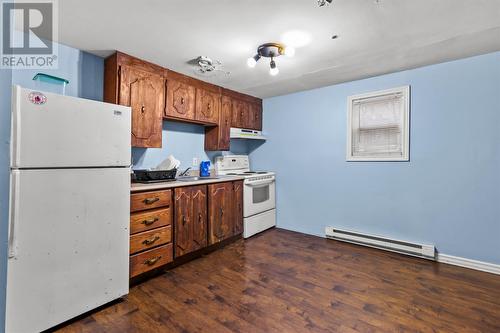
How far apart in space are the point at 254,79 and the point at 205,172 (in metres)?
1.53

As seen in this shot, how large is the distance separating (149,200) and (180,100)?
4.43 ft

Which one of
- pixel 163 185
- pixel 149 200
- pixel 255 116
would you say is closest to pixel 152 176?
pixel 163 185

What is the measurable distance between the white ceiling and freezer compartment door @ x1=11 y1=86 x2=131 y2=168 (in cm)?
71

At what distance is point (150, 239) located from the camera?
2211 millimetres

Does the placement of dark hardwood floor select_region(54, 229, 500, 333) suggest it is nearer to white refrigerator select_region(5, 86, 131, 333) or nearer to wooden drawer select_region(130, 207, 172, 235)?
white refrigerator select_region(5, 86, 131, 333)

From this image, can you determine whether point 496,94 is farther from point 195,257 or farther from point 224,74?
point 195,257

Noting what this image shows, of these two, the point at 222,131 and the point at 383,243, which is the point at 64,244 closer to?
the point at 222,131

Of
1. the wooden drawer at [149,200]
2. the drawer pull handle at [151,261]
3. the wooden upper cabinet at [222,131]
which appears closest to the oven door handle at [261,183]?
the wooden upper cabinet at [222,131]

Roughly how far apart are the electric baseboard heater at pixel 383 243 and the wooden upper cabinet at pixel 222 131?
6.75 feet

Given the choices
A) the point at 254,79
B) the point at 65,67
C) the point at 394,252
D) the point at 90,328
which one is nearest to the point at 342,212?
the point at 394,252

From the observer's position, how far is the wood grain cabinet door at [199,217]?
2660 millimetres

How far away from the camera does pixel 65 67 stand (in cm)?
220

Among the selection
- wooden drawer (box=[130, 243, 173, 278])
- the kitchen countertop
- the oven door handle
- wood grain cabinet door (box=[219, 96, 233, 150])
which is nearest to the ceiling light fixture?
wood grain cabinet door (box=[219, 96, 233, 150])

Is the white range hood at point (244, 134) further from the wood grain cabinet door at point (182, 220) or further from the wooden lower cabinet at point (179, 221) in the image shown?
the wood grain cabinet door at point (182, 220)
